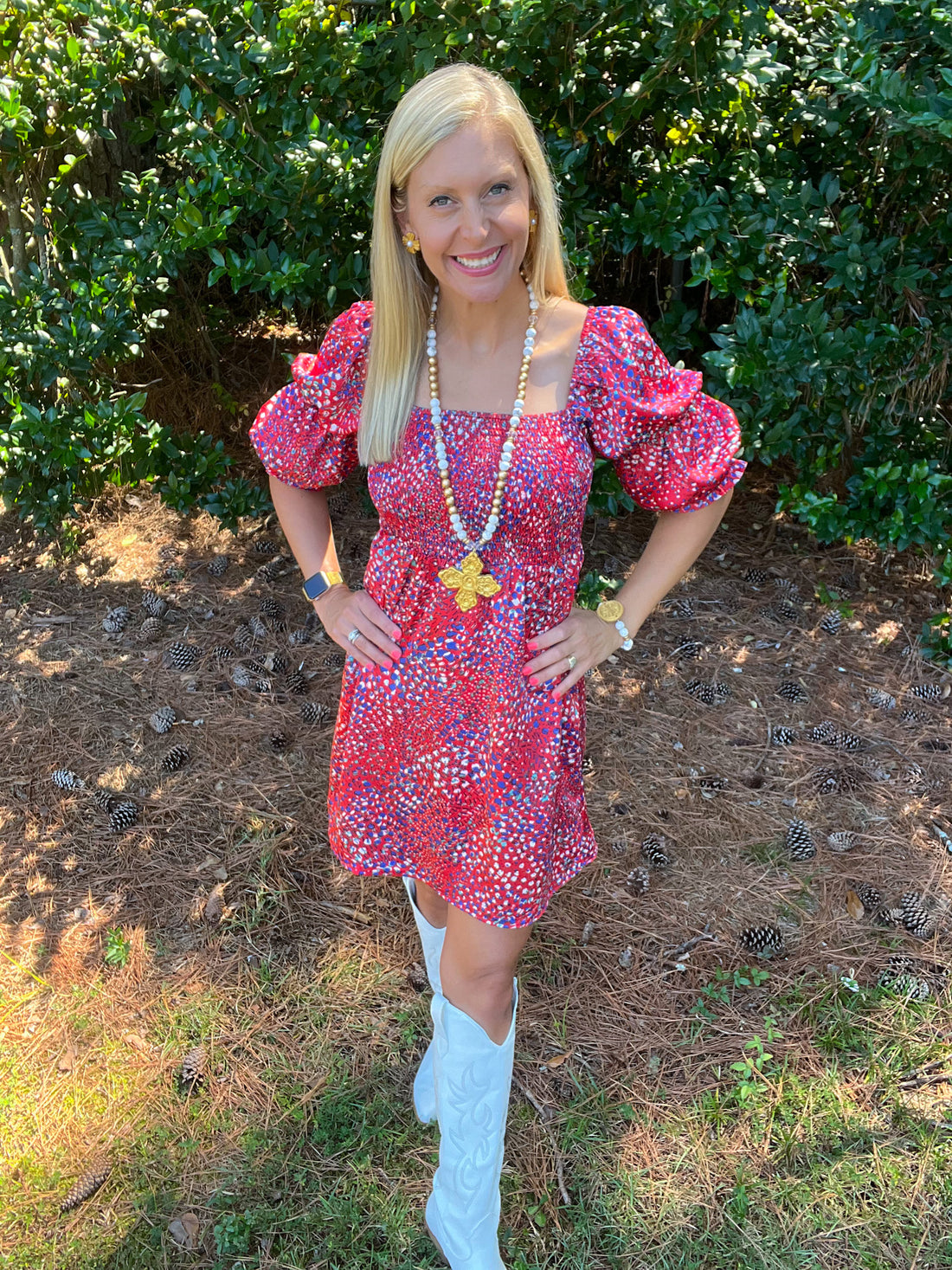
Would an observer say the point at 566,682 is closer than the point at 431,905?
A: Yes

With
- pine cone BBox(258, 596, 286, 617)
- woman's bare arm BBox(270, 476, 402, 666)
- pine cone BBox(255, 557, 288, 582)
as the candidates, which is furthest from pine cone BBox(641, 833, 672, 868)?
pine cone BBox(255, 557, 288, 582)

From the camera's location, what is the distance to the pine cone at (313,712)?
326 cm

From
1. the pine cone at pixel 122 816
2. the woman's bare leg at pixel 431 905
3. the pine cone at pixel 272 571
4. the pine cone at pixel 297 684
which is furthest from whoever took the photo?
the pine cone at pixel 272 571

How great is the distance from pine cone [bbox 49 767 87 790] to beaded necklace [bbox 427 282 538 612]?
6.10 feet

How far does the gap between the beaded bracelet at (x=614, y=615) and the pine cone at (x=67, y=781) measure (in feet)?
6.39

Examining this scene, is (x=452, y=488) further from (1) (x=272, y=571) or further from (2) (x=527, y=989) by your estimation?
(1) (x=272, y=571)

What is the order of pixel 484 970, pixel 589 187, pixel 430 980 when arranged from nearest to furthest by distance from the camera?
pixel 484 970, pixel 430 980, pixel 589 187

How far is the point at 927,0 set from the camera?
2340mm

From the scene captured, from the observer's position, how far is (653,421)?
1652mm

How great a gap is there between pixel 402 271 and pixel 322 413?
0.98 feet

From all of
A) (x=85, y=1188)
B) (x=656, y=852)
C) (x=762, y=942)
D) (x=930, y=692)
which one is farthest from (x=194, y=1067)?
(x=930, y=692)

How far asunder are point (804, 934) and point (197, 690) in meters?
2.07

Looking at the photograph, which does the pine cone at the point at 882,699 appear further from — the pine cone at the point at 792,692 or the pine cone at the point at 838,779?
the pine cone at the point at 838,779

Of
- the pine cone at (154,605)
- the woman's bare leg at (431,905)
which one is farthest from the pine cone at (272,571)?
the woman's bare leg at (431,905)
